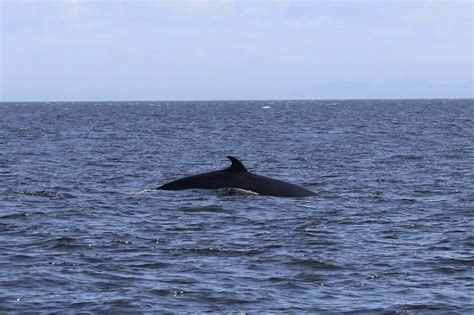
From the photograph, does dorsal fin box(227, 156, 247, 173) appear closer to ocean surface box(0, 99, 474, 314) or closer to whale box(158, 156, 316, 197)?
whale box(158, 156, 316, 197)

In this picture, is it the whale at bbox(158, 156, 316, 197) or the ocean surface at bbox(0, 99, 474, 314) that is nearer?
the ocean surface at bbox(0, 99, 474, 314)

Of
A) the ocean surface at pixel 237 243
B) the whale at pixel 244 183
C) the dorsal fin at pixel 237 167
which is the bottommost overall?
the ocean surface at pixel 237 243

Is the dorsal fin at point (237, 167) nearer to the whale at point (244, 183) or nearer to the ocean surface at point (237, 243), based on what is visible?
the whale at point (244, 183)

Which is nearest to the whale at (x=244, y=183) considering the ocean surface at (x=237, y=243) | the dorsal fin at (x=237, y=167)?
the dorsal fin at (x=237, y=167)

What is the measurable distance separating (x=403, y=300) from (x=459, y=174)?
21284mm

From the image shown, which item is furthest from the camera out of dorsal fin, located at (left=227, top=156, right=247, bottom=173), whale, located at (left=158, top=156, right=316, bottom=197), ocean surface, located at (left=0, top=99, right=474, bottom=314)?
whale, located at (left=158, top=156, right=316, bottom=197)

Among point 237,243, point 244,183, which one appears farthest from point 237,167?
point 237,243

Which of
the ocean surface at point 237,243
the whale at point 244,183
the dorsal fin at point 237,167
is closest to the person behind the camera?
the ocean surface at point 237,243

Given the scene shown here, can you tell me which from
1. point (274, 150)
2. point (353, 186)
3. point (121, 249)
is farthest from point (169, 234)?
point (274, 150)

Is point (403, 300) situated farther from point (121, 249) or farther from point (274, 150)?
point (274, 150)

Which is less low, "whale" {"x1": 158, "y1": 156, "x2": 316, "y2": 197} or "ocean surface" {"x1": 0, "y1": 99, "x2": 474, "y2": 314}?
"whale" {"x1": 158, "y1": 156, "x2": 316, "y2": 197}

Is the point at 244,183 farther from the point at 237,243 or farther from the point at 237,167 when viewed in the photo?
the point at 237,243

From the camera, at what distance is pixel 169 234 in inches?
832

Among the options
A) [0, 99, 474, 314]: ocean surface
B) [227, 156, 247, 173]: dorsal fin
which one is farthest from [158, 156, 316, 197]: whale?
[0, 99, 474, 314]: ocean surface
